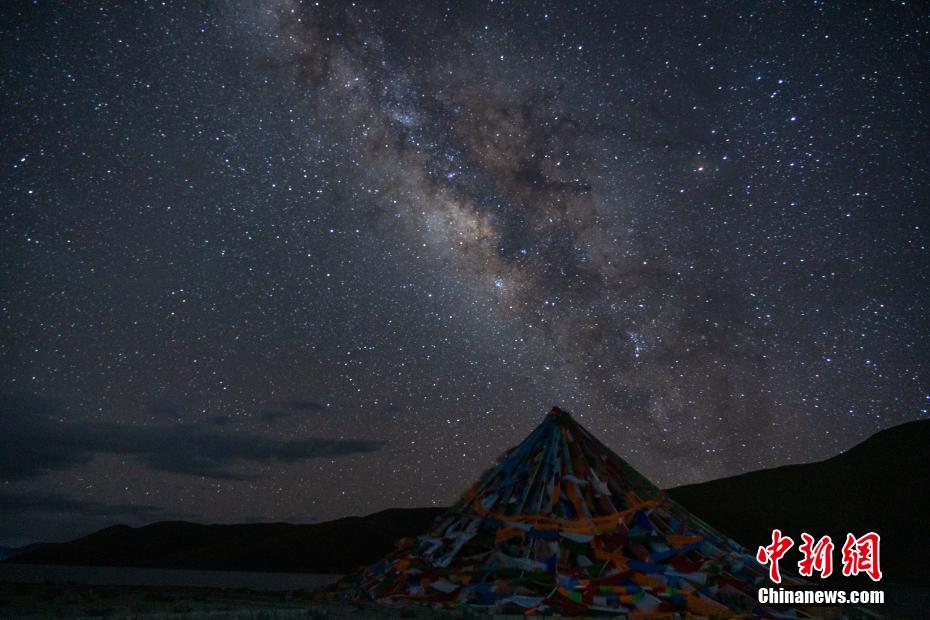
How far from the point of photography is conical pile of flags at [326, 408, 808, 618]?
1178 cm

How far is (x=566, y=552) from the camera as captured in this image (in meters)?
13.0

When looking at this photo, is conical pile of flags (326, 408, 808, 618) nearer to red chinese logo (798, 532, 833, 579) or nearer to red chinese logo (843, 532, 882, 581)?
red chinese logo (798, 532, 833, 579)

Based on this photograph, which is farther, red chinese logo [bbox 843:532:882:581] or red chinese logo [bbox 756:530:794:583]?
red chinese logo [bbox 843:532:882:581]

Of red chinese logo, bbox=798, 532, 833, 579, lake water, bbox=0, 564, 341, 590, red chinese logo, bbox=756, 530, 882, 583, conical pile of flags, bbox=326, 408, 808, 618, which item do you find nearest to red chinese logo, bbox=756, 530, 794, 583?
red chinese logo, bbox=756, 530, 882, 583

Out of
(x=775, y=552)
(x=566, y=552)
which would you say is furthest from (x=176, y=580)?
(x=775, y=552)

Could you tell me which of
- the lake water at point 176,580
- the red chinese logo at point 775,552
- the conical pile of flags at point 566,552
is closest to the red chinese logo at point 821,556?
the red chinese logo at point 775,552

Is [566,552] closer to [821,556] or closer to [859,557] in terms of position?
[821,556]

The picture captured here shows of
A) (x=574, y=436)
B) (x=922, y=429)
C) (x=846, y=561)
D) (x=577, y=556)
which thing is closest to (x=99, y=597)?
(x=577, y=556)

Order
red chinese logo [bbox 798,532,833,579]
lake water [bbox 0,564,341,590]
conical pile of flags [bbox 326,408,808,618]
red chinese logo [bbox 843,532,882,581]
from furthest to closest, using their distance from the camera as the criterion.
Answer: lake water [bbox 0,564,341,590] → red chinese logo [bbox 843,532,882,581] → red chinese logo [bbox 798,532,833,579] → conical pile of flags [bbox 326,408,808,618]

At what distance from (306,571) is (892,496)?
7027cm

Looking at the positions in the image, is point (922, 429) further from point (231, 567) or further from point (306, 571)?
point (231, 567)

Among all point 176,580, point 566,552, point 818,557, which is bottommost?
point 176,580

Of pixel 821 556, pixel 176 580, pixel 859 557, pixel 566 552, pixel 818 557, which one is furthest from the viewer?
pixel 176 580

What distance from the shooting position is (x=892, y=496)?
75312 millimetres
